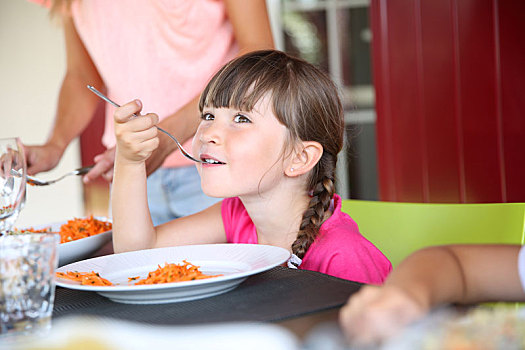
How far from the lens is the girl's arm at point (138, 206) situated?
1.09 m

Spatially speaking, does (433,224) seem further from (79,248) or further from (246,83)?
(79,248)

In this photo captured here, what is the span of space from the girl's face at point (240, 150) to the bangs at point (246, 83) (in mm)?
15

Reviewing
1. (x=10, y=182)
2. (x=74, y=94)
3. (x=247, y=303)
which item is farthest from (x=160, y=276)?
(x=74, y=94)

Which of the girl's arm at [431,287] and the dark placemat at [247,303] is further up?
the girl's arm at [431,287]

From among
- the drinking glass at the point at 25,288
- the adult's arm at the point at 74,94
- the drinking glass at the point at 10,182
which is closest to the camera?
the drinking glass at the point at 25,288

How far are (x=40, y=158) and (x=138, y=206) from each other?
476 mm

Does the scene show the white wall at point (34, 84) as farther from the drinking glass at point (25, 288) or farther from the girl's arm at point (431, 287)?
the girl's arm at point (431, 287)

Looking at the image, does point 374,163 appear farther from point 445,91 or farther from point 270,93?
point 270,93

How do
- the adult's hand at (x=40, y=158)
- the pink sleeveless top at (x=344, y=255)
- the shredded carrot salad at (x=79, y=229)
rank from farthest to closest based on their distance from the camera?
the adult's hand at (x=40, y=158)
the shredded carrot salad at (x=79, y=229)
the pink sleeveless top at (x=344, y=255)

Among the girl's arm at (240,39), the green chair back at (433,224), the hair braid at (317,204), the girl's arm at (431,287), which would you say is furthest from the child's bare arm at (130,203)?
the girl's arm at (431,287)

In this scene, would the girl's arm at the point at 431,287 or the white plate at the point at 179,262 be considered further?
the white plate at the point at 179,262

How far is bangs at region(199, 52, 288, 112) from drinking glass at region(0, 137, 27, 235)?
16.9 inches

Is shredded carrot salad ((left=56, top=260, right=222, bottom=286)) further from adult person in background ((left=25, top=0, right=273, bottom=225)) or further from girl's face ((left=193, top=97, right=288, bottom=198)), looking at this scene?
adult person in background ((left=25, top=0, right=273, bottom=225))

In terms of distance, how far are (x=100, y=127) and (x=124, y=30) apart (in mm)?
1878
